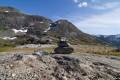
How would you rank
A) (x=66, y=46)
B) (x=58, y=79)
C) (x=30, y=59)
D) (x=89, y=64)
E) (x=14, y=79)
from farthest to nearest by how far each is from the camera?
(x=66, y=46), (x=89, y=64), (x=30, y=59), (x=58, y=79), (x=14, y=79)

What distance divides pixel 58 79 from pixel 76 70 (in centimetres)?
389

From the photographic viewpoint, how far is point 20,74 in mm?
34031

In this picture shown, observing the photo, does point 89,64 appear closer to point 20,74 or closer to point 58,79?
point 58,79

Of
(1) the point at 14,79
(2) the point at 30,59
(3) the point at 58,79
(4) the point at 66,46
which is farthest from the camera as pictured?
(4) the point at 66,46

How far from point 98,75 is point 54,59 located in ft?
22.3

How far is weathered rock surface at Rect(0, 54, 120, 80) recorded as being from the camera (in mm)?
34344

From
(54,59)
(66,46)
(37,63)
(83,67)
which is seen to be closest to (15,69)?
(37,63)

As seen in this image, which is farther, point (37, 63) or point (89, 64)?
point (89, 64)

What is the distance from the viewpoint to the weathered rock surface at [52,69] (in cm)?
3434

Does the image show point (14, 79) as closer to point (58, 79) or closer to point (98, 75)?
point (58, 79)

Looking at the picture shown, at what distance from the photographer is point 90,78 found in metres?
37.6

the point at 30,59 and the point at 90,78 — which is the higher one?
the point at 30,59

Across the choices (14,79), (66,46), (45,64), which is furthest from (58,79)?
(66,46)

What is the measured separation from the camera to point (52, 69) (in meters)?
37.1
